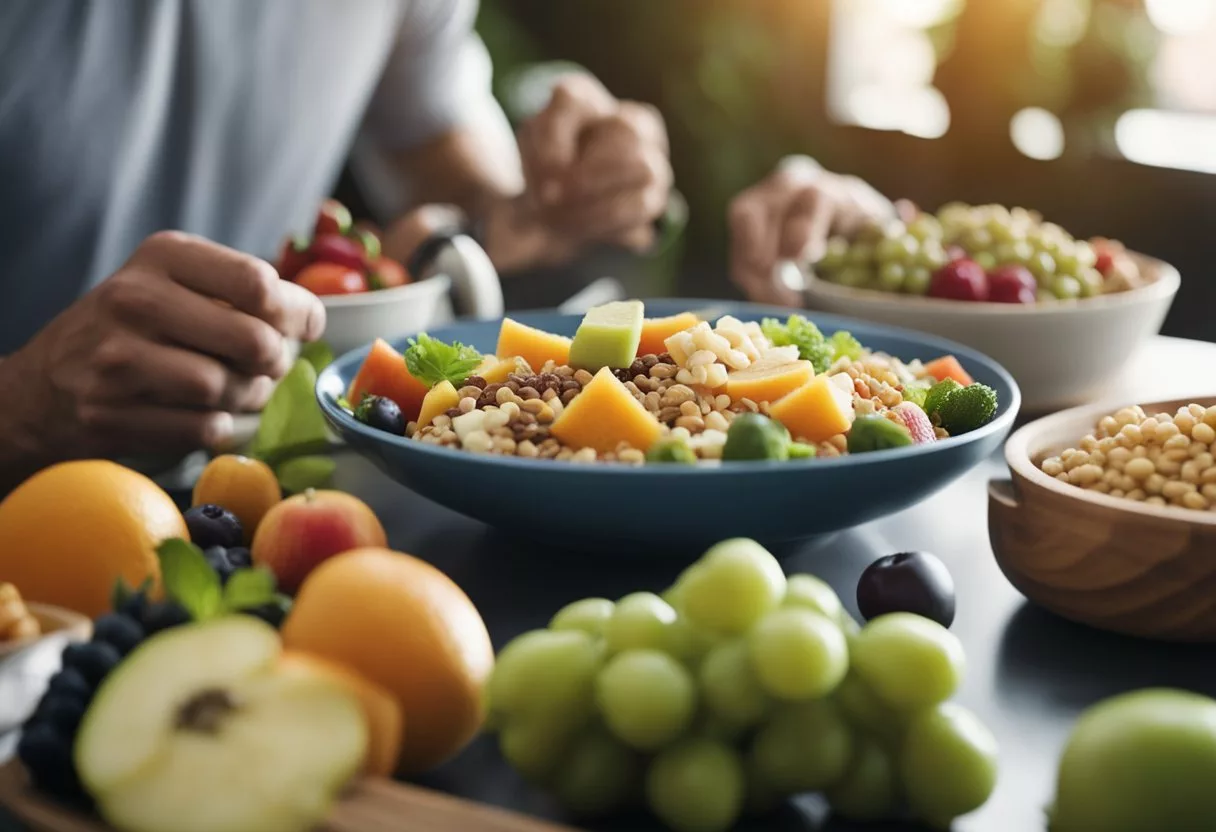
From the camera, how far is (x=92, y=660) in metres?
0.55

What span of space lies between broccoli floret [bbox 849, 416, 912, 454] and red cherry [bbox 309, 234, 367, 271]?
75cm

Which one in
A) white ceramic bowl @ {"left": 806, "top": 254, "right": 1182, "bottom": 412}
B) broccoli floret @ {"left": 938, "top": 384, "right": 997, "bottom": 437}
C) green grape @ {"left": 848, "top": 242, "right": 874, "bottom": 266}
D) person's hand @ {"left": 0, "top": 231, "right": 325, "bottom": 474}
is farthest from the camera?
green grape @ {"left": 848, "top": 242, "right": 874, "bottom": 266}

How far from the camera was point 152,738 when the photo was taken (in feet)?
1.64

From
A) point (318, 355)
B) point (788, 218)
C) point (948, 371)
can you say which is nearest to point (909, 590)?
point (948, 371)

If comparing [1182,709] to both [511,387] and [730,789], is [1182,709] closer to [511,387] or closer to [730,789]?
[730,789]

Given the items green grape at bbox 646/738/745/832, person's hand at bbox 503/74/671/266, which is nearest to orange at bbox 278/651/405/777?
green grape at bbox 646/738/745/832

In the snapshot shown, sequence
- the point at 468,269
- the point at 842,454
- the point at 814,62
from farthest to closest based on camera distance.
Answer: the point at 814,62 → the point at 468,269 → the point at 842,454

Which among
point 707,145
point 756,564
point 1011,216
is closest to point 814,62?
point 707,145

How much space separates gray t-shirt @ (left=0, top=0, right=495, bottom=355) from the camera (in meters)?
1.60

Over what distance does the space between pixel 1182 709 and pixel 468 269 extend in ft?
3.29

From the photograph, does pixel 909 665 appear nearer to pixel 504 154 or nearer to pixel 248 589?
pixel 248 589

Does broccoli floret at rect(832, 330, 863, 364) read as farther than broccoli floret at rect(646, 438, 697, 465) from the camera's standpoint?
Yes

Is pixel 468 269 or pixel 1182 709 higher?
pixel 1182 709

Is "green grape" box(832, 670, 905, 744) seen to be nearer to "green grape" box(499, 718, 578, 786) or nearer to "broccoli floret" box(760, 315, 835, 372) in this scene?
"green grape" box(499, 718, 578, 786)
